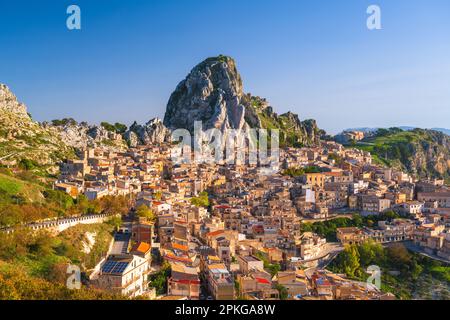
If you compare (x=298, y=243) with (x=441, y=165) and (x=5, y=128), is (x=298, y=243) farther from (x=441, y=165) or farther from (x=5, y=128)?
(x=441, y=165)

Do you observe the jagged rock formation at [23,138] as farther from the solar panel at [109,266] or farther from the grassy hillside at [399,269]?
the grassy hillside at [399,269]

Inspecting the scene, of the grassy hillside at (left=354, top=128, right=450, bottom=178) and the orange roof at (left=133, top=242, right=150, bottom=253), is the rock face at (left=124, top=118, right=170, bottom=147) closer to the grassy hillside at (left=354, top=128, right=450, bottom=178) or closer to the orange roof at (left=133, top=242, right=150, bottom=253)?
the grassy hillside at (left=354, top=128, right=450, bottom=178)

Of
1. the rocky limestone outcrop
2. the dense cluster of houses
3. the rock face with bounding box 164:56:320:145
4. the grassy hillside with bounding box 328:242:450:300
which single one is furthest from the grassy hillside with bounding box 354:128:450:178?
the grassy hillside with bounding box 328:242:450:300

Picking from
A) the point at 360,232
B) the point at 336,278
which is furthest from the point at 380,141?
the point at 336,278

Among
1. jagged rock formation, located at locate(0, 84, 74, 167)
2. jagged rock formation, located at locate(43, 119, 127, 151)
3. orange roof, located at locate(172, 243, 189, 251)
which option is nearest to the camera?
orange roof, located at locate(172, 243, 189, 251)
